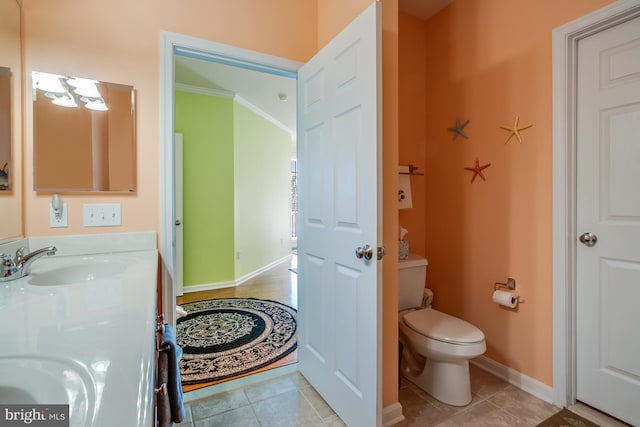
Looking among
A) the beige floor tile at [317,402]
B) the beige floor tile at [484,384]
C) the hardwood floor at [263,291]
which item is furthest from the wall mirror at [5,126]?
the beige floor tile at [484,384]

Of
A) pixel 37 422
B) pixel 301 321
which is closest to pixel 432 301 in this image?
pixel 301 321

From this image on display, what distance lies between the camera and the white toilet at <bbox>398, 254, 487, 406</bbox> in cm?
156

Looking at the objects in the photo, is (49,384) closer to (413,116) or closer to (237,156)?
(413,116)

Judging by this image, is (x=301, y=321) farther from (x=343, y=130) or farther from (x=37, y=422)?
(x=37, y=422)

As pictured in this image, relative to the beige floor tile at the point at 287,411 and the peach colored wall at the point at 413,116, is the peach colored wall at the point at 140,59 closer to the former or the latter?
the beige floor tile at the point at 287,411

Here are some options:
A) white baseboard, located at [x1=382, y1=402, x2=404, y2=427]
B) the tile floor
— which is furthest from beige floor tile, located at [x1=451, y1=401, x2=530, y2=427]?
white baseboard, located at [x1=382, y1=402, x2=404, y2=427]

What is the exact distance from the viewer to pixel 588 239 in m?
1.52

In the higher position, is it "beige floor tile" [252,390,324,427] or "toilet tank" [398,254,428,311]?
"toilet tank" [398,254,428,311]

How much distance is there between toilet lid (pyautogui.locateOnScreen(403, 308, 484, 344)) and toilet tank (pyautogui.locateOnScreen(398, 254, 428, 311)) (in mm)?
106

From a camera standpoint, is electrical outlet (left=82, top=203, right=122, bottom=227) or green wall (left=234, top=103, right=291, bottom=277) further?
green wall (left=234, top=103, right=291, bottom=277)

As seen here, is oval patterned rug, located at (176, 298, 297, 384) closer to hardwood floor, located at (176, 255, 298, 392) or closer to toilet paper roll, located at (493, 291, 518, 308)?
hardwood floor, located at (176, 255, 298, 392)

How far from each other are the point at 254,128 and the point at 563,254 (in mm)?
4081

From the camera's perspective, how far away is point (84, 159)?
1.42m

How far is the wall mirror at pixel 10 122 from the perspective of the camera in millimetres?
1167
